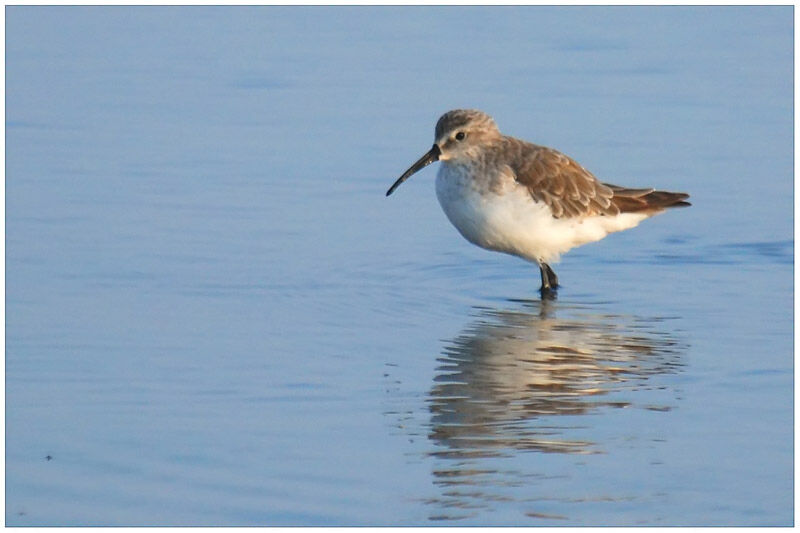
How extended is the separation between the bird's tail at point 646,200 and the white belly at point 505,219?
461 millimetres

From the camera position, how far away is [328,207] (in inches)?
523

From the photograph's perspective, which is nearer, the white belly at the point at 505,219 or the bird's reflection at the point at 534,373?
the bird's reflection at the point at 534,373

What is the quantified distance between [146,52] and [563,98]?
5.21m

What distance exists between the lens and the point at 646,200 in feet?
40.3

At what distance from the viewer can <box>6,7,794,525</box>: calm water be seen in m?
7.54

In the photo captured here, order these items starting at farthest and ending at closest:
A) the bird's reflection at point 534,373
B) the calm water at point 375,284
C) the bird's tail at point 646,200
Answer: the bird's tail at point 646,200
the bird's reflection at point 534,373
the calm water at point 375,284

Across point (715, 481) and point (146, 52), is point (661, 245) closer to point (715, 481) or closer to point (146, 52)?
point (715, 481)

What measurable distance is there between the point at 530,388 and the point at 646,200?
3631 mm

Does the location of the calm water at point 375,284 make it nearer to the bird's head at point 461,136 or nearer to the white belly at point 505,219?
the white belly at point 505,219

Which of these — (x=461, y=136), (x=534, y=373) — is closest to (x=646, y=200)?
(x=461, y=136)

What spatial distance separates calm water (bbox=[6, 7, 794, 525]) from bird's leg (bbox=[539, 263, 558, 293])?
13 cm

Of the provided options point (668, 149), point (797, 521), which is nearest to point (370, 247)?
point (668, 149)

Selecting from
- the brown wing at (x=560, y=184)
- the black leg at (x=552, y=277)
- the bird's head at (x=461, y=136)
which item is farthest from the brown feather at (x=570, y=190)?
the black leg at (x=552, y=277)

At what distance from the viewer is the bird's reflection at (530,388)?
762cm
